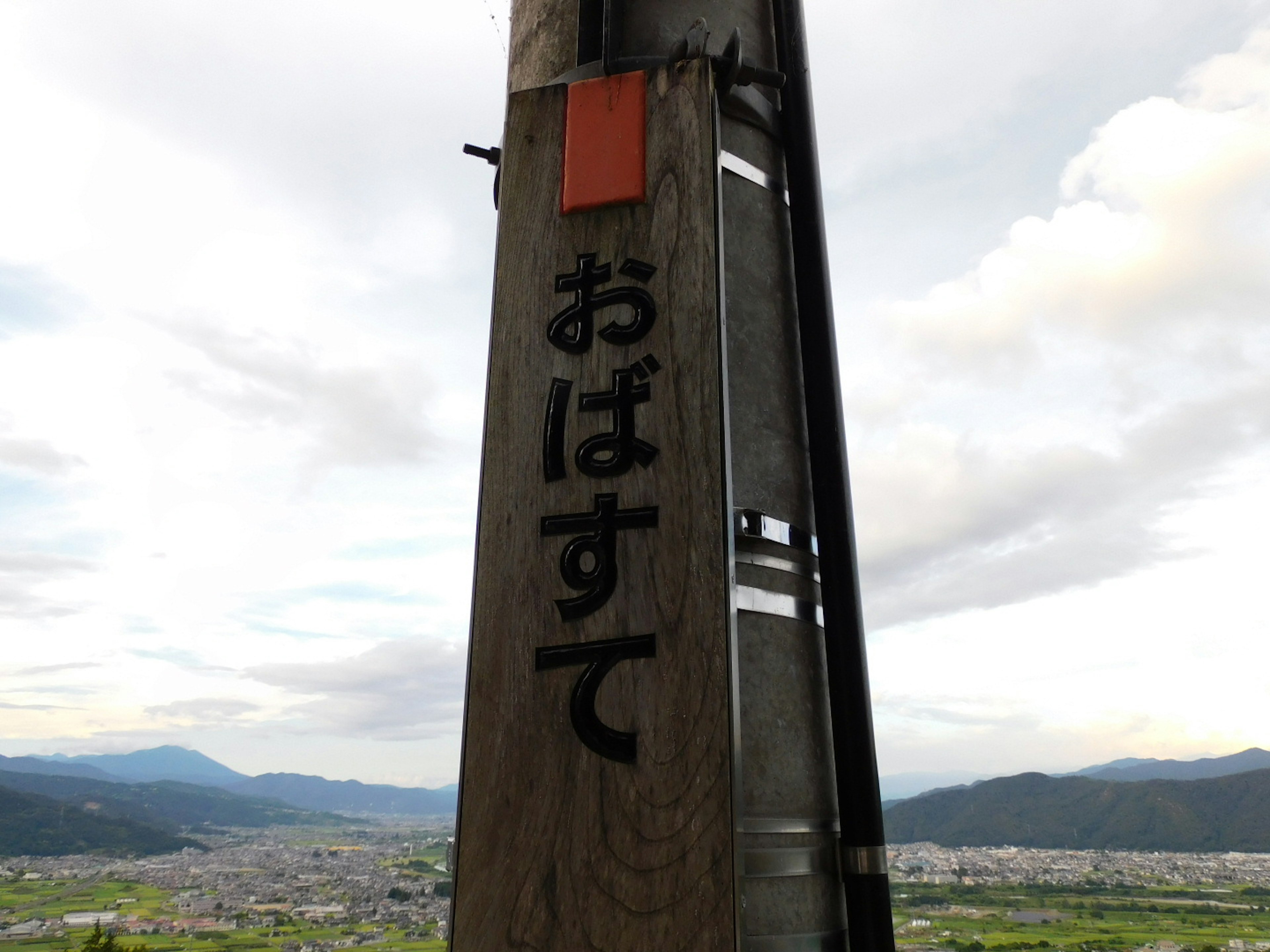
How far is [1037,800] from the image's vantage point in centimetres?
1005

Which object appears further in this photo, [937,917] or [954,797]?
[954,797]

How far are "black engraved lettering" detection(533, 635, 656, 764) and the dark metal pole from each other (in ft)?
2.29

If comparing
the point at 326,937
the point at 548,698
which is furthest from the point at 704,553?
the point at 326,937

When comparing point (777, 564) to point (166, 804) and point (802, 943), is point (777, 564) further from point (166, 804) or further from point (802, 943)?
point (166, 804)

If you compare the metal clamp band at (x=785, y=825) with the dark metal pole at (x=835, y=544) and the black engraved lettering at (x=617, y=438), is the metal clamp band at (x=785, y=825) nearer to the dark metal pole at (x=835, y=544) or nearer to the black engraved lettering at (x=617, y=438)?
the dark metal pole at (x=835, y=544)

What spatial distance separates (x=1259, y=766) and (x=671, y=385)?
14.6 meters

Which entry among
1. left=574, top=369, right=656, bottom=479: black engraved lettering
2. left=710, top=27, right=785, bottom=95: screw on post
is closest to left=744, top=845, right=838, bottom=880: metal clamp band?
left=574, top=369, right=656, bottom=479: black engraved lettering

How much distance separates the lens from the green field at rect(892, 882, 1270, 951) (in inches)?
168

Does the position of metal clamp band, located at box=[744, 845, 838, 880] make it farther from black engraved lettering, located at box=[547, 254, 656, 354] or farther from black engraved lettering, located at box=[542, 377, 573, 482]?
black engraved lettering, located at box=[547, 254, 656, 354]

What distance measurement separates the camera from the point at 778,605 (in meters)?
2.50

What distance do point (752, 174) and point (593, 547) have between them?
1.70 m

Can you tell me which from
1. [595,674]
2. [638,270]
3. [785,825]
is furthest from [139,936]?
[638,270]

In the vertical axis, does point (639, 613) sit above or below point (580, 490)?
below

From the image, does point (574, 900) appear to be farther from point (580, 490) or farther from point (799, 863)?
point (580, 490)
